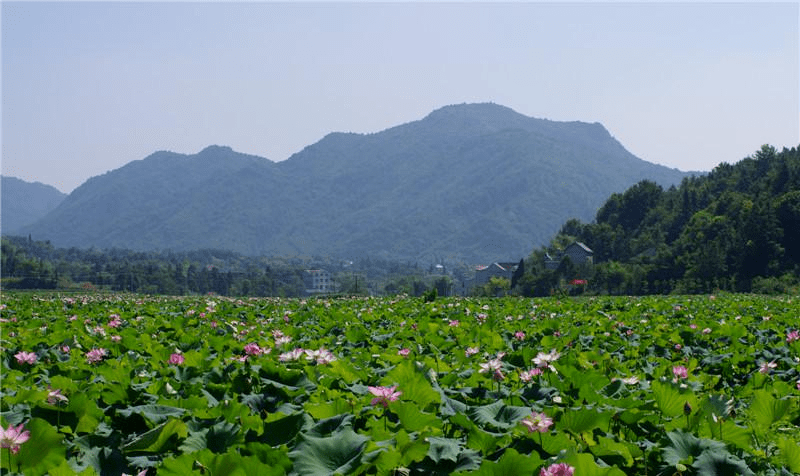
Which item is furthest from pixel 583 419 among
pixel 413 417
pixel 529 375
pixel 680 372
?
pixel 680 372

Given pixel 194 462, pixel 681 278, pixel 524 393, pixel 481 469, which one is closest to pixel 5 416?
pixel 194 462

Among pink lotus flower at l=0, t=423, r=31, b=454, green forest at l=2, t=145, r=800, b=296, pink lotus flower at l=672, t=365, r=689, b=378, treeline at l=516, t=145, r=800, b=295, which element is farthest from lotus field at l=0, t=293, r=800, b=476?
treeline at l=516, t=145, r=800, b=295

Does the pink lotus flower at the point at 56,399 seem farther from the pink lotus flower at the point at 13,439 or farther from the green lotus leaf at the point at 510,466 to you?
the green lotus leaf at the point at 510,466

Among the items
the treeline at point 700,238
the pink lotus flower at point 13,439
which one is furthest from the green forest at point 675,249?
the pink lotus flower at point 13,439

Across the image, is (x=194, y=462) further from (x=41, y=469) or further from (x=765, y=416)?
(x=765, y=416)

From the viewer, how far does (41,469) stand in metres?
2.78

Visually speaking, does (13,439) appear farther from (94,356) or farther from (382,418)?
(94,356)

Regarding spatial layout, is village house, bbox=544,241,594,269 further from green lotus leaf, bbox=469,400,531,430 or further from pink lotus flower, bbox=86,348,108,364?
green lotus leaf, bbox=469,400,531,430

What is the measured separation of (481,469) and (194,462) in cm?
103

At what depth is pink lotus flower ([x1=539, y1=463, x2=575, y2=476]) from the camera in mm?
2334

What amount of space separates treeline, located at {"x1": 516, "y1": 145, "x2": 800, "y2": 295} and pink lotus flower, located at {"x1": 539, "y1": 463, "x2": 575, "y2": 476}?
60805 mm

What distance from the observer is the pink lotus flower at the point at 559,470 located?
7.66 ft

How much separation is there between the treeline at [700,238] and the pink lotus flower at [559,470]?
60.8 metres

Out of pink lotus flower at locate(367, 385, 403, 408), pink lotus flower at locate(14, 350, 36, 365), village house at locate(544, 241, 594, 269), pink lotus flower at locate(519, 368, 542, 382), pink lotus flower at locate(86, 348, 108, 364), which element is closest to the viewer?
pink lotus flower at locate(367, 385, 403, 408)
